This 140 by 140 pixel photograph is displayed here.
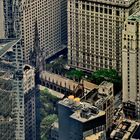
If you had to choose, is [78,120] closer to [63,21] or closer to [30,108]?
[30,108]

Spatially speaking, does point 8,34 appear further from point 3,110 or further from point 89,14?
point 3,110

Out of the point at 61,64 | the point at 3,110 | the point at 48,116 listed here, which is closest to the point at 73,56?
the point at 61,64

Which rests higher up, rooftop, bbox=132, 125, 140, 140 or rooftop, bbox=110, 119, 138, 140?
rooftop, bbox=132, 125, 140, 140

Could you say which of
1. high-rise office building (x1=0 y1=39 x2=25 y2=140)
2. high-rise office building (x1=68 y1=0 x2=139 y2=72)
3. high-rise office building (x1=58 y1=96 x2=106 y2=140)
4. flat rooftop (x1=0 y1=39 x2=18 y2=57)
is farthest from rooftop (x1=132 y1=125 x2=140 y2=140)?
high-rise office building (x1=68 y1=0 x2=139 y2=72)

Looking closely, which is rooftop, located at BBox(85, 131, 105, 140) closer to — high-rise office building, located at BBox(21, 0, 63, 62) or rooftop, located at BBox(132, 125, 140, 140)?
rooftop, located at BBox(132, 125, 140, 140)

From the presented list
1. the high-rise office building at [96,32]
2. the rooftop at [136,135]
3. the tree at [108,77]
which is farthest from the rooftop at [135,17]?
the rooftop at [136,135]

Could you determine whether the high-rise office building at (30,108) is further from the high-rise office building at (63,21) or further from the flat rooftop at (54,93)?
the high-rise office building at (63,21)
